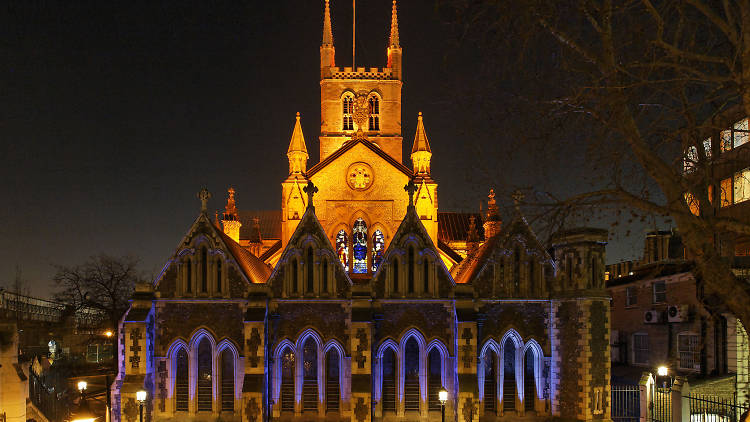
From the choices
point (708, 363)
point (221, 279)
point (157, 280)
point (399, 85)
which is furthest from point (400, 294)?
point (399, 85)

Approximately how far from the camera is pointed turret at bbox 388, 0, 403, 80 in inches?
1959

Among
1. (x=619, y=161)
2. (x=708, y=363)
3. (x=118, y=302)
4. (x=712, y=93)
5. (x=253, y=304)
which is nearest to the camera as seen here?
(x=712, y=93)

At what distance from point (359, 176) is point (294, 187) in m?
3.45

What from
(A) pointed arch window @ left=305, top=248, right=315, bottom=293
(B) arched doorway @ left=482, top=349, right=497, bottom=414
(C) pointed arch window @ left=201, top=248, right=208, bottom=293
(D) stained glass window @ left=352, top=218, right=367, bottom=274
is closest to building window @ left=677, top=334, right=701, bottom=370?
(B) arched doorway @ left=482, top=349, right=497, bottom=414

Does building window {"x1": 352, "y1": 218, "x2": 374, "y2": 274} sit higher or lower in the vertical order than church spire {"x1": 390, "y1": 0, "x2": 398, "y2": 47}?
lower

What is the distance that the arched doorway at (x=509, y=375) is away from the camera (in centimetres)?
2239

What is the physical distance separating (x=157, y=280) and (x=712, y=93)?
60.8 feet

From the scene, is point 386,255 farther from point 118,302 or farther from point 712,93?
point 118,302

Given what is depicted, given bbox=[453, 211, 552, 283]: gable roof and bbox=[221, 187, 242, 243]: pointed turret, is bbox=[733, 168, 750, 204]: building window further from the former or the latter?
bbox=[221, 187, 242, 243]: pointed turret

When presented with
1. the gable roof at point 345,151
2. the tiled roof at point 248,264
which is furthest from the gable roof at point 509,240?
the gable roof at point 345,151

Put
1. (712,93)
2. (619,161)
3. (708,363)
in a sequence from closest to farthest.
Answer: (712,93), (619,161), (708,363)

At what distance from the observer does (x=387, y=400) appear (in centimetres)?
2214

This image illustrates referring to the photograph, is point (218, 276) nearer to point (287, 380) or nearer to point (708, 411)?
point (287, 380)

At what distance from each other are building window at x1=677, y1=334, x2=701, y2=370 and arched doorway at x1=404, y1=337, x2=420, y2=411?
43.4 ft
